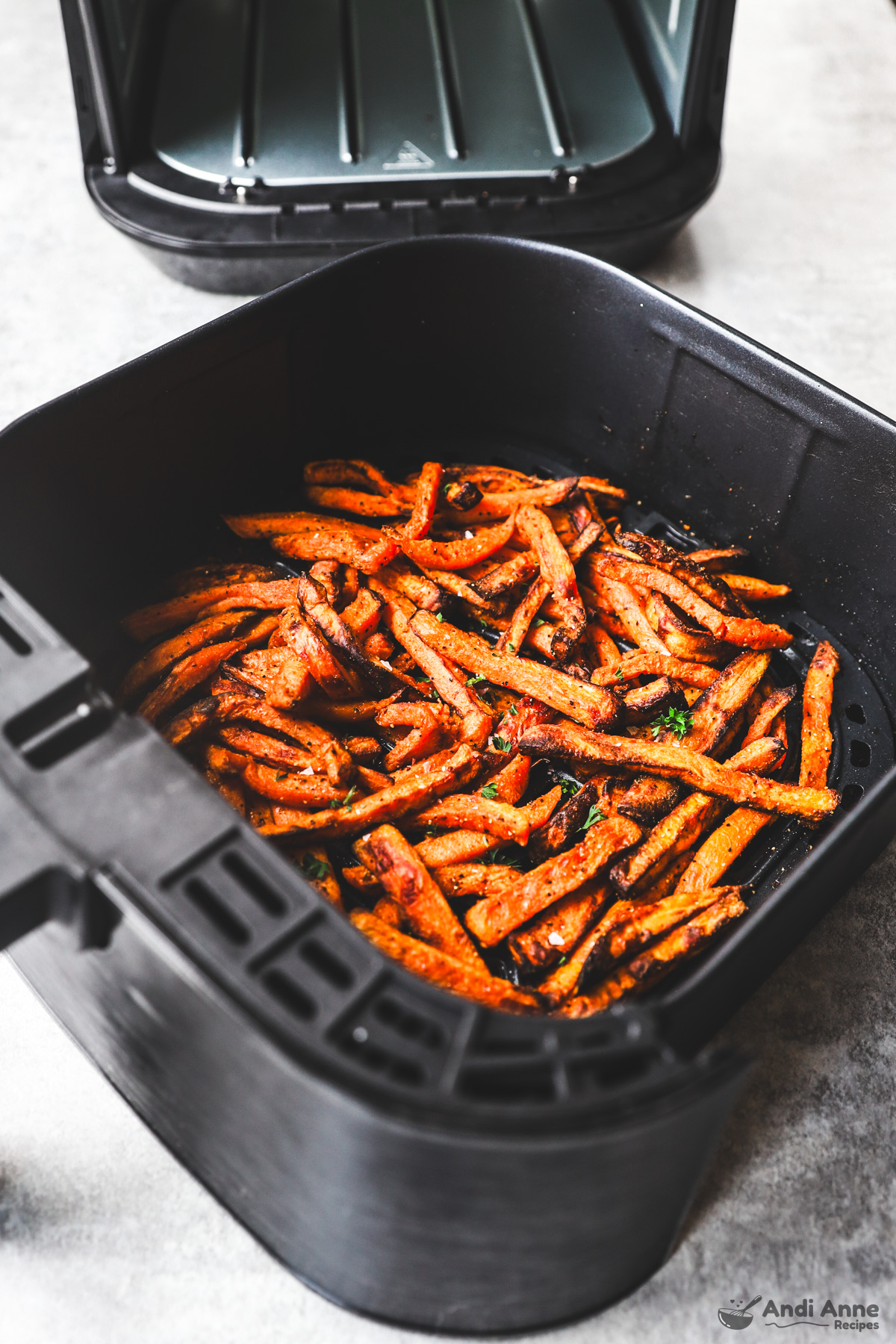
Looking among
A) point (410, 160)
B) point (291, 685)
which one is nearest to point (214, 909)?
point (291, 685)

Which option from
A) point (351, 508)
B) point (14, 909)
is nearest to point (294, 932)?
point (14, 909)

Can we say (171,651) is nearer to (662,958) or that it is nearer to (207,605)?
(207,605)

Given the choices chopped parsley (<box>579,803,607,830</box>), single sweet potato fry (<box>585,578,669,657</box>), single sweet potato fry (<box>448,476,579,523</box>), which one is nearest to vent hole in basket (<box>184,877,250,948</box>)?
chopped parsley (<box>579,803,607,830</box>)

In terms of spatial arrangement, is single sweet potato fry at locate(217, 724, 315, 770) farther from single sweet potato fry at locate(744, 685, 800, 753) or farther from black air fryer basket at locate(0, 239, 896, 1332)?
single sweet potato fry at locate(744, 685, 800, 753)

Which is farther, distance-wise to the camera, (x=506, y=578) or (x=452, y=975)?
(x=506, y=578)

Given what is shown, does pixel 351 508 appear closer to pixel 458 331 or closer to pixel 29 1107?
pixel 458 331
